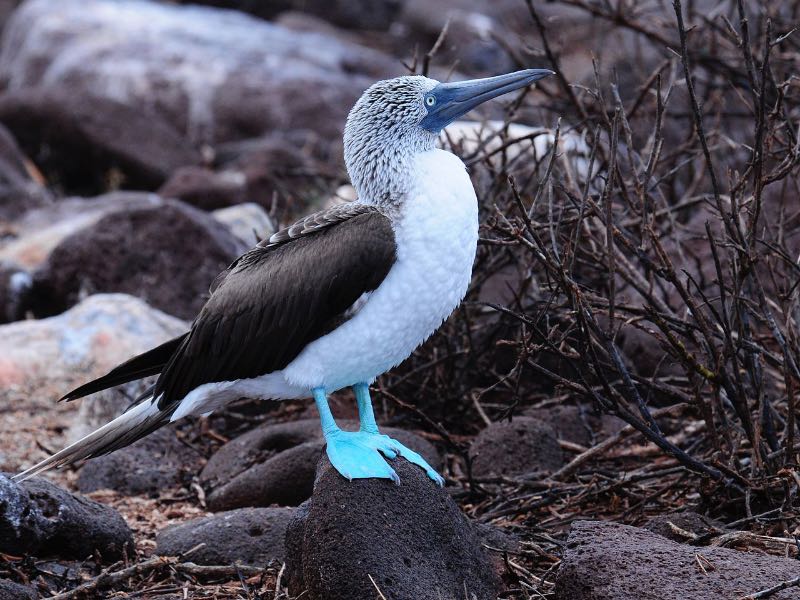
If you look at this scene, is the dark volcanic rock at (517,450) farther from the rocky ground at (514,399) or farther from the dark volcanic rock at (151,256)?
the dark volcanic rock at (151,256)

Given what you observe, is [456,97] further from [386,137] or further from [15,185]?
[15,185]

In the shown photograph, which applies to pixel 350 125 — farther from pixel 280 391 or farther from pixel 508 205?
pixel 508 205

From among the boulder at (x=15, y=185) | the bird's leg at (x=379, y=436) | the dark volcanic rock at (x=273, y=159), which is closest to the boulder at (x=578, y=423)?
the bird's leg at (x=379, y=436)

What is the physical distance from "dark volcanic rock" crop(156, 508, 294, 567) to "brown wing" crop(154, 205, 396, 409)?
1.40 feet

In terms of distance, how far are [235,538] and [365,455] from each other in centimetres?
66

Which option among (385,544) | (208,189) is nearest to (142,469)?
(385,544)

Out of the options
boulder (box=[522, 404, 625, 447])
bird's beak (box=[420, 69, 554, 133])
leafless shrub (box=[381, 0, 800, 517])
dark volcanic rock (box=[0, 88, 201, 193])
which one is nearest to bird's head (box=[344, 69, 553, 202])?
bird's beak (box=[420, 69, 554, 133])

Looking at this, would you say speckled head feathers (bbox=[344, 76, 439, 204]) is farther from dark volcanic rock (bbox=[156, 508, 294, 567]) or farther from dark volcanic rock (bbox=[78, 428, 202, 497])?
dark volcanic rock (bbox=[78, 428, 202, 497])

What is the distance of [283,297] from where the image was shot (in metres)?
3.09

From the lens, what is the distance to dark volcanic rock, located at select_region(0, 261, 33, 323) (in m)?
5.96

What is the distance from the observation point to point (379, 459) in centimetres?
295

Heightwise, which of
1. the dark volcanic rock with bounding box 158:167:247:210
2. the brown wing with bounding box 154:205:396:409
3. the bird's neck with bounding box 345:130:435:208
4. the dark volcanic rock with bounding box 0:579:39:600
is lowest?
the dark volcanic rock with bounding box 158:167:247:210

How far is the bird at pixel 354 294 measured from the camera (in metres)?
2.93

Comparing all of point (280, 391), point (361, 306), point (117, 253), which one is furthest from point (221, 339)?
point (117, 253)
